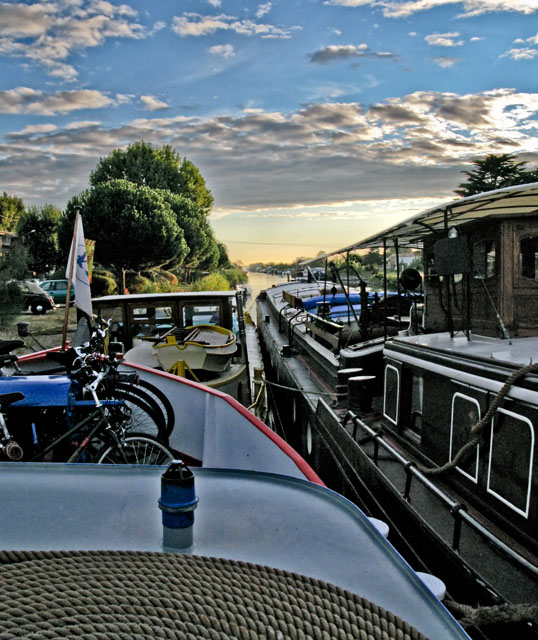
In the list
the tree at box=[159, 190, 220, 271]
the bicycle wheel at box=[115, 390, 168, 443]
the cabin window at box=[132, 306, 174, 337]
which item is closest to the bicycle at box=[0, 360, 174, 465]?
the bicycle wheel at box=[115, 390, 168, 443]

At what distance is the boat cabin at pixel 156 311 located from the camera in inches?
479

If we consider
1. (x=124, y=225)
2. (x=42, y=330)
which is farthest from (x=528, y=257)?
(x=124, y=225)

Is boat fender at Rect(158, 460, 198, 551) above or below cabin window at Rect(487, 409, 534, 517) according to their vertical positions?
above

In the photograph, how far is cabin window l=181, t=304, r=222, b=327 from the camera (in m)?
12.5

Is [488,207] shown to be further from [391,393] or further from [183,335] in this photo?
[183,335]

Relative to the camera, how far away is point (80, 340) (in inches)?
291

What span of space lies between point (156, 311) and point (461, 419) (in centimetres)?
899

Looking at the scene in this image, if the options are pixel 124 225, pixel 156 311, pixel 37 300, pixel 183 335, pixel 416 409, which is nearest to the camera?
pixel 416 409

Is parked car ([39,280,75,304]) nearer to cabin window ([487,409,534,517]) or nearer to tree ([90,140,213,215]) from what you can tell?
tree ([90,140,213,215])

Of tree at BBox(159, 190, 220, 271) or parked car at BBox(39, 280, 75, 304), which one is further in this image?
tree at BBox(159, 190, 220, 271)

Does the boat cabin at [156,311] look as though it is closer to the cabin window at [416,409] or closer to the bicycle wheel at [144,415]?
the bicycle wheel at [144,415]

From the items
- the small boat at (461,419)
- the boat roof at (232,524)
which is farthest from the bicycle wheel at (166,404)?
the boat roof at (232,524)

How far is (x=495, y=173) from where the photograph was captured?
126ft

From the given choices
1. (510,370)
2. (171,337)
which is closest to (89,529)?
(510,370)
